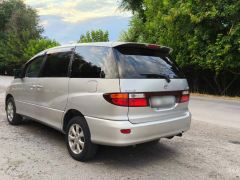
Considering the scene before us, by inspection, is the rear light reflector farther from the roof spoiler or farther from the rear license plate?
the roof spoiler

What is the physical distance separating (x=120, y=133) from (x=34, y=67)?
3080mm

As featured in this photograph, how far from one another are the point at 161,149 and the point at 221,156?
40.4 inches

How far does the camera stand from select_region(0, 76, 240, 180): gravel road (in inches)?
187

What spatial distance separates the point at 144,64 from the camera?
5.17m

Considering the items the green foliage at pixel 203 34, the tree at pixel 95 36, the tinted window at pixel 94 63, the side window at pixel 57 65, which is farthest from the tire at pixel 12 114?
the tree at pixel 95 36

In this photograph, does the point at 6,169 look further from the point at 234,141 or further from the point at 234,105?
the point at 234,105

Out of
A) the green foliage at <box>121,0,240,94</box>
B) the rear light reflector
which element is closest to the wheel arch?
the rear light reflector

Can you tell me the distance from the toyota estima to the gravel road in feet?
1.35

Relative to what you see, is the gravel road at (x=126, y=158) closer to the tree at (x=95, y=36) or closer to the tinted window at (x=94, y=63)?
the tinted window at (x=94, y=63)

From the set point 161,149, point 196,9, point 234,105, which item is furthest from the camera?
Answer: point 196,9

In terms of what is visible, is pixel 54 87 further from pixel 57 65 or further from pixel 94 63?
pixel 94 63

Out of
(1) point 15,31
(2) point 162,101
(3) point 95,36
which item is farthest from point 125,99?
(1) point 15,31

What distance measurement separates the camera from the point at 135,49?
A: 5234 mm

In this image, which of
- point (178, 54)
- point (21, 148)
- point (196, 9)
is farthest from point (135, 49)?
point (178, 54)
